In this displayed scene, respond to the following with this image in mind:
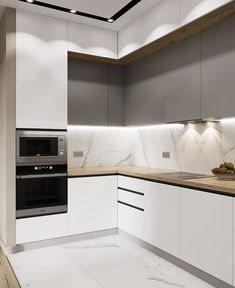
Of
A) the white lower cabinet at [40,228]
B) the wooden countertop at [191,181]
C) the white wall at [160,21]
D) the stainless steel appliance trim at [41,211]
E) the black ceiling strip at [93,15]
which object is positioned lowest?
the white lower cabinet at [40,228]

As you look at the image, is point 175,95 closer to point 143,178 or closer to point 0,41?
point 143,178

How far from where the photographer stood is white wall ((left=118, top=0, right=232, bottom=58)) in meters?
2.63

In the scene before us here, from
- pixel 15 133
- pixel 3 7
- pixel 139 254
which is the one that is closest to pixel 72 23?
pixel 3 7

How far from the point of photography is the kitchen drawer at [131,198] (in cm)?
333

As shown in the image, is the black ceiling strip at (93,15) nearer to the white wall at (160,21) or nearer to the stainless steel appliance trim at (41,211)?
the white wall at (160,21)

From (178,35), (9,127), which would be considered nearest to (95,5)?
(178,35)

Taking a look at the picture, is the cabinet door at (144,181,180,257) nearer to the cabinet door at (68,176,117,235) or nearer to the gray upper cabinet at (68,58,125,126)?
the cabinet door at (68,176,117,235)

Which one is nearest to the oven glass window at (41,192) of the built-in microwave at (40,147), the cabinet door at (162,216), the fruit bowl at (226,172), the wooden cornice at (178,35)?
the built-in microwave at (40,147)

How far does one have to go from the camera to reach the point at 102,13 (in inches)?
130

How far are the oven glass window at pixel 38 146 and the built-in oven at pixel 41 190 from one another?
15cm

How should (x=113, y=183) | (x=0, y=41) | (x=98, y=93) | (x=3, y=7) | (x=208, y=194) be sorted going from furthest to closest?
(x=98, y=93) < (x=113, y=183) < (x=0, y=41) < (x=3, y=7) < (x=208, y=194)

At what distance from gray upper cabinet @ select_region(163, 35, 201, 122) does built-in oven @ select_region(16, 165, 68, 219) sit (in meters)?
1.46

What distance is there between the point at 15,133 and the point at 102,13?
1.67m

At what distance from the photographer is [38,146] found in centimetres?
333
